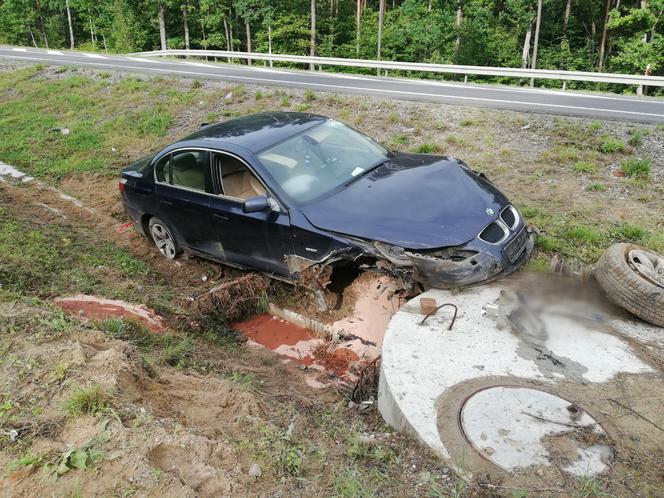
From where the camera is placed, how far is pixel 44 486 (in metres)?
2.86

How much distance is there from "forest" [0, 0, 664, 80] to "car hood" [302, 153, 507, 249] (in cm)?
2704

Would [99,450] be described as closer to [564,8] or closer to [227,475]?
[227,475]

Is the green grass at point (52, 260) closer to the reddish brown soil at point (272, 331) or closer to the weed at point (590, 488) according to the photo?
the reddish brown soil at point (272, 331)

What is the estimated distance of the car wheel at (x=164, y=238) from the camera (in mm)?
6641

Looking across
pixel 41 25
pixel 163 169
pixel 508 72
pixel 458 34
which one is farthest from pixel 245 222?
pixel 41 25

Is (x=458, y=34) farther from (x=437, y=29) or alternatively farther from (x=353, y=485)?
(x=353, y=485)

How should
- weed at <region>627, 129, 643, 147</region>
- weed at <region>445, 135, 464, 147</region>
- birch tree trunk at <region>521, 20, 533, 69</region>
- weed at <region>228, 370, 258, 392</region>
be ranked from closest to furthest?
weed at <region>228, 370, 258, 392</region>, weed at <region>627, 129, 643, 147</region>, weed at <region>445, 135, 464, 147</region>, birch tree trunk at <region>521, 20, 533, 69</region>

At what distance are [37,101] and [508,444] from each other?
1686cm

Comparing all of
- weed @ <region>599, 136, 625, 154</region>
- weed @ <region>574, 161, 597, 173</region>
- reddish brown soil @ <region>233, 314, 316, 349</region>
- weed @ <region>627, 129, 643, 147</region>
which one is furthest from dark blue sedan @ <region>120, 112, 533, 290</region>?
weed @ <region>627, 129, 643, 147</region>

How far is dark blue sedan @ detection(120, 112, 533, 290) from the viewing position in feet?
15.1

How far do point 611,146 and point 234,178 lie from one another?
6281mm

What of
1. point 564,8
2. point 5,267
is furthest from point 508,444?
point 564,8

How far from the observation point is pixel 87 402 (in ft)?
11.2

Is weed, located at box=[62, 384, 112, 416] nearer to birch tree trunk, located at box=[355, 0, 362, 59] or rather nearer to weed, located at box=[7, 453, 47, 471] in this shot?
weed, located at box=[7, 453, 47, 471]
